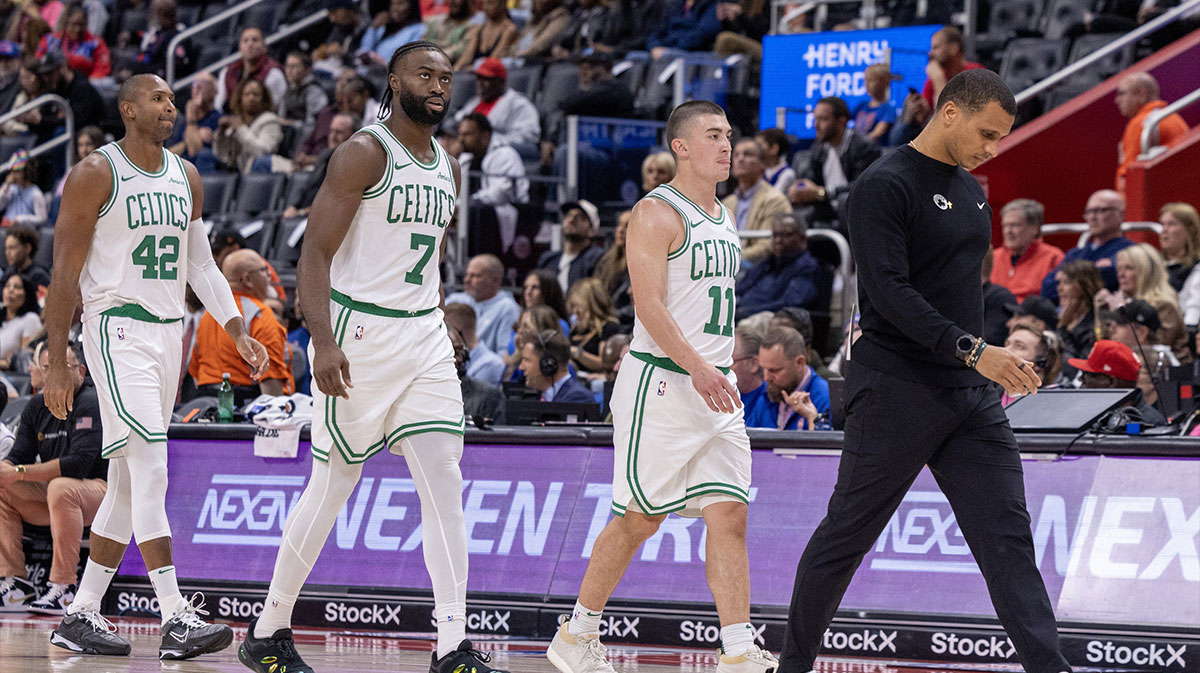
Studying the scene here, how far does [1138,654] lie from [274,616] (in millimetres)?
3363

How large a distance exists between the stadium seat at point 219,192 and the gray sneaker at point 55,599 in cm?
752

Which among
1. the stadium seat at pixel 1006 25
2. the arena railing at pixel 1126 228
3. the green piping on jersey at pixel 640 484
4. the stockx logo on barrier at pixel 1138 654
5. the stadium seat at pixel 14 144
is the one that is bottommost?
the stockx logo on barrier at pixel 1138 654

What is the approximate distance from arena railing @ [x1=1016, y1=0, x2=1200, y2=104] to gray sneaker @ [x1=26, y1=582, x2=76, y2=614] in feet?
27.0

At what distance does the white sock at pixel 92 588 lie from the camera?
7051mm

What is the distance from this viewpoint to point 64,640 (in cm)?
700

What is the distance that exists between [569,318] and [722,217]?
19.6 ft

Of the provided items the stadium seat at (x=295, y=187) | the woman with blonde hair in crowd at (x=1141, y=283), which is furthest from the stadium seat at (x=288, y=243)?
the woman with blonde hair in crowd at (x=1141, y=283)

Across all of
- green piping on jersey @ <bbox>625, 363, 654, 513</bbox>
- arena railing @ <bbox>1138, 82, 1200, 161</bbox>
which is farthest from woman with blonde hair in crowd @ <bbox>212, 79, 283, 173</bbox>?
green piping on jersey @ <bbox>625, 363, 654, 513</bbox>

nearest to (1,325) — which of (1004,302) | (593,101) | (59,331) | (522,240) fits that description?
(522,240)

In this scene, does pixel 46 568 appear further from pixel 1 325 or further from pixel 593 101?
pixel 593 101

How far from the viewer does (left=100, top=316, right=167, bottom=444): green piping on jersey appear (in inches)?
270

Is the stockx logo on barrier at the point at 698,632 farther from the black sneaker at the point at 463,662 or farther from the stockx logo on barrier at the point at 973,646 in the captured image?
the black sneaker at the point at 463,662

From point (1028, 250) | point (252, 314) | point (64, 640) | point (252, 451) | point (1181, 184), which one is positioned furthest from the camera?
point (1181, 184)

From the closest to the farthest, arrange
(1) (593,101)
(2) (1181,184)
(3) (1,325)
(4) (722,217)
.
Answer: (4) (722,217)
(2) (1181,184)
(3) (1,325)
(1) (593,101)
